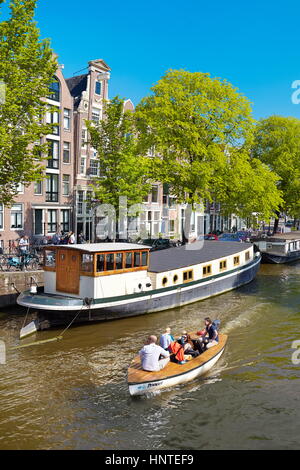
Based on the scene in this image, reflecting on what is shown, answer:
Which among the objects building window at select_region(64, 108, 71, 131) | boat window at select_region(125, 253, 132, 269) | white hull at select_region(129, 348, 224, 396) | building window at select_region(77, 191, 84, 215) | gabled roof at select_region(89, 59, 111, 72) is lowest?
white hull at select_region(129, 348, 224, 396)

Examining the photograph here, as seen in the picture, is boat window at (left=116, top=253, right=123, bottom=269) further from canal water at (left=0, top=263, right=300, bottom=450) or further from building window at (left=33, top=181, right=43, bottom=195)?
building window at (left=33, top=181, right=43, bottom=195)

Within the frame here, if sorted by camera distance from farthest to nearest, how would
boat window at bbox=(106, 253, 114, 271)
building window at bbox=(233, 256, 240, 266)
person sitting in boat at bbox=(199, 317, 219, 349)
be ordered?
1. building window at bbox=(233, 256, 240, 266)
2. boat window at bbox=(106, 253, 114, 271)
3. person sitting in boat at bbox=(199, 317, 219, 349)

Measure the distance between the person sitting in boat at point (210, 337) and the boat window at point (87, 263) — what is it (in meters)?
6.03

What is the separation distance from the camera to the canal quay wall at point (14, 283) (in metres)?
21.3

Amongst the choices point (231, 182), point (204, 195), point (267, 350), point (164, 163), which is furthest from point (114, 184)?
point (267, 350)

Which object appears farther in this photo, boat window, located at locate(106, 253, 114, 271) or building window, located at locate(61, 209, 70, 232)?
building window, located at locate(61, 209, 70, 232)

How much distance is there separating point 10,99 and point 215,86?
1857 cm

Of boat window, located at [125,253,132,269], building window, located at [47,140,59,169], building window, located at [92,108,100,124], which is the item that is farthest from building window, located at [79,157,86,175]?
boat window, located at [125,253,132,269]

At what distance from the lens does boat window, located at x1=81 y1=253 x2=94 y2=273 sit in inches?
769

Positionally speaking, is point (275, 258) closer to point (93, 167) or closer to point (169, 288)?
point (93, 167)

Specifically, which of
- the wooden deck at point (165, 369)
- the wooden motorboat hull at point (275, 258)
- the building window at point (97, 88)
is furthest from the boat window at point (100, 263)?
the building window at point (97, 88)

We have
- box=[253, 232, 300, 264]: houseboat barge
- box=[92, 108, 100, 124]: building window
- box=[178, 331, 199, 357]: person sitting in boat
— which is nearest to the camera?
box=[178, 331, 199, 357]: person sitting in boat

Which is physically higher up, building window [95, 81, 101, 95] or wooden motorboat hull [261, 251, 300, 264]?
building window [95, 81, 101, 95]

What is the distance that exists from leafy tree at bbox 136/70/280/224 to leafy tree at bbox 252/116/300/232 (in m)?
14.8
